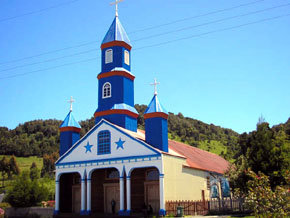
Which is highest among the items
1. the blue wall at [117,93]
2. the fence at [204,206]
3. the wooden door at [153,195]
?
the blue wall at [117,93]

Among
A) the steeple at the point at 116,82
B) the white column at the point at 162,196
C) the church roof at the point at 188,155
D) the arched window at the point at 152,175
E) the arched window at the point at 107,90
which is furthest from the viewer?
the arched window at the point at 107,90

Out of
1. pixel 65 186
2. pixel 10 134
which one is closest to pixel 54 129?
pixel 10 134

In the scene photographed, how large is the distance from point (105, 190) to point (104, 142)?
15.9 feet

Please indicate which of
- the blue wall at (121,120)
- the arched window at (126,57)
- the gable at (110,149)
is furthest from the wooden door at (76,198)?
the arched window at (126,57)

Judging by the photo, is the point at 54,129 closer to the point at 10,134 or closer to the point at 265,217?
the point at 10,134

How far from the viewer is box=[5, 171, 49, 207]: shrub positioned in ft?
109

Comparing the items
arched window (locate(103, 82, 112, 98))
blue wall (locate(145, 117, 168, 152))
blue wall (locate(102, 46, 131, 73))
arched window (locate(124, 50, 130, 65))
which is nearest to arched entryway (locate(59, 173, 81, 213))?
arched window (locate(103, 82, 112, 98))

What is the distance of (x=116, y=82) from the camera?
33156mm

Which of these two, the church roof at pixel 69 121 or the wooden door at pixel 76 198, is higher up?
the church roof at pixel 69 121

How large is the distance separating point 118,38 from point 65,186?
48.1ft

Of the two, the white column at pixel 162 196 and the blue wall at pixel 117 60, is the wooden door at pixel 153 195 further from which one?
the blue wall at pixel 117 60

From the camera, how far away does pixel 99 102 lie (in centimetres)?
3366

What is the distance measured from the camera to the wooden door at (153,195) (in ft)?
96.2

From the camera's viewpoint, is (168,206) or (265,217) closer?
(265,217)
